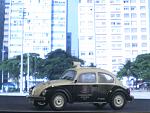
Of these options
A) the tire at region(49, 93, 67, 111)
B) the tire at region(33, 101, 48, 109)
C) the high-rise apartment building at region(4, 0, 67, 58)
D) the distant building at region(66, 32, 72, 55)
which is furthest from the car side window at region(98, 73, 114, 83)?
the distant building at region(66, 32, 72, 55)

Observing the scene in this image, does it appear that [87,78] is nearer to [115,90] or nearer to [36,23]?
[115,90]

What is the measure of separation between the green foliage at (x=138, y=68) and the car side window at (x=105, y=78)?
131ft

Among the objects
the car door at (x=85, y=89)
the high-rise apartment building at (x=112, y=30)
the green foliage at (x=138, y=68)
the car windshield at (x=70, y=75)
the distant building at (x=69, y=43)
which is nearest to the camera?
the car door at (x=85, y=89)

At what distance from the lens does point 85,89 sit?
11.4m

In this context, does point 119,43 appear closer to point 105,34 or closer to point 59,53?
point 105,34

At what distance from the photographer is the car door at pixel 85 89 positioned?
11.3 m

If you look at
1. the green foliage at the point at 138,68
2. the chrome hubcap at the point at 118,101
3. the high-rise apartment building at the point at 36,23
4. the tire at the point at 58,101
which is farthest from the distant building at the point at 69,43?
the tire at the point at 58,101

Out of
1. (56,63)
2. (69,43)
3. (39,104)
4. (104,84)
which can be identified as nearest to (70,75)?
(104,84)

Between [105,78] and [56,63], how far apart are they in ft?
110

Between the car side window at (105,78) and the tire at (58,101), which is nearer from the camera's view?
the tire at (58,101)

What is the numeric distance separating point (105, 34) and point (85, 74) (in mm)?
42367

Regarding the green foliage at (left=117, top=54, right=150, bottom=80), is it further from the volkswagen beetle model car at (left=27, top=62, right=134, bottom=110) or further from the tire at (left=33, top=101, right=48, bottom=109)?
the tire at (left=33, top=101, right=48, bottom=109)

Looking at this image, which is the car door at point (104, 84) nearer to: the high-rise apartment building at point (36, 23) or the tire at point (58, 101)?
the tire at point (58, 101)

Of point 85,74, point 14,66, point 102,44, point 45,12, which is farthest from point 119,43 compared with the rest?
point 85,74
